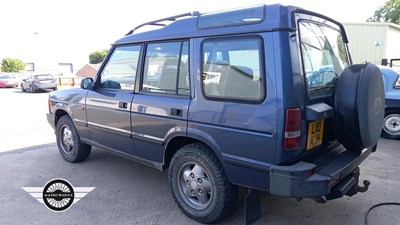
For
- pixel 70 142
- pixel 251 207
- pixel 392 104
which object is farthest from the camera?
pixel 392 104

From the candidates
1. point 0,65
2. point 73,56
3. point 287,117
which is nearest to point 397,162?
point 287,117

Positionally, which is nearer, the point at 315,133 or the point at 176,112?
the point at 315,133

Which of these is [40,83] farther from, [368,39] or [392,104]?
[392,104]

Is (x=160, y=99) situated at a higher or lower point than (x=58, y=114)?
higher

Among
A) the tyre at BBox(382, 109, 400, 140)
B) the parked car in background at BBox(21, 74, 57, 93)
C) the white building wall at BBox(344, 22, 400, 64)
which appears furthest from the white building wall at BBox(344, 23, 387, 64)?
the parked car in background at BBox(21, 74, 57, 93)

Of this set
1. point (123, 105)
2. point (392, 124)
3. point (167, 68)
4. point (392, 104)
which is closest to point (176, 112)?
point (167, 68)

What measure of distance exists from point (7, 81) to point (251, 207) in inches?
1200

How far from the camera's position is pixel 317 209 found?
11.4ft

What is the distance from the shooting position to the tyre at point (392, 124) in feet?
21.5

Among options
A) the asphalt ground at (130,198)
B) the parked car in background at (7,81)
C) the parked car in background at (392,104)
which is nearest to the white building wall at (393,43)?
the parked car in background at (392,104)

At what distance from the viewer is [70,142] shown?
5.08 m

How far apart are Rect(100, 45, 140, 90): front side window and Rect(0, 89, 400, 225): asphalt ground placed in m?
1.34

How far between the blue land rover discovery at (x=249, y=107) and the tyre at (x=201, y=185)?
11mm

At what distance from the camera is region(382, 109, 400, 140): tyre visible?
6543 mm
